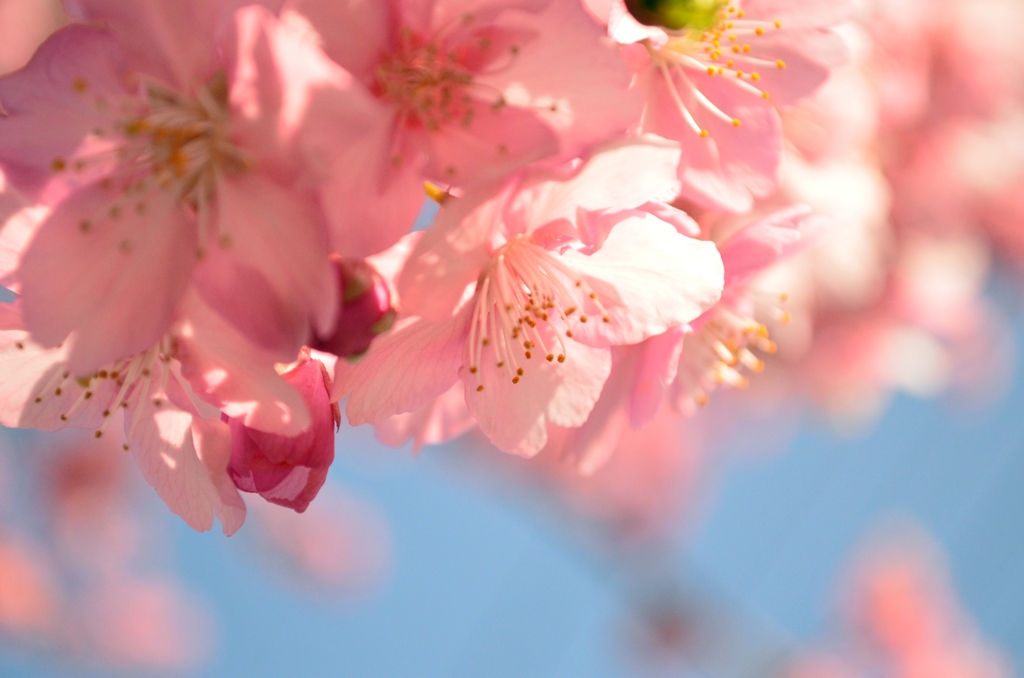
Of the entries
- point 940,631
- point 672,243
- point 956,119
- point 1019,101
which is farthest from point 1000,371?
point 672,243

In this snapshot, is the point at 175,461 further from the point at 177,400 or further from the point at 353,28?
the point at 353,28

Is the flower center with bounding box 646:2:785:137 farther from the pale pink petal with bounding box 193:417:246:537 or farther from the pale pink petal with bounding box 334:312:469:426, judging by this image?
the pale pink petal with bounding box 193:417:246:537

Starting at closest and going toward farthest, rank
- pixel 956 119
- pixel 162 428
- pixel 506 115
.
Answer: pixel 506 115 < pixel 162 428 < pixel 956 119

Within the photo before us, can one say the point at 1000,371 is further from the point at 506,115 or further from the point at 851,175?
the point at 506,115

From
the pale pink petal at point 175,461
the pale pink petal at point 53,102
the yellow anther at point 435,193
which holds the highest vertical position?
the pale pink petal at point 53,102

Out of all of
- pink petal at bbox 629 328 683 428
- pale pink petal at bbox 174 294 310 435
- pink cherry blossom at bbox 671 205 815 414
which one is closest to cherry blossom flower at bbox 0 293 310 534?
pale pink petal at bbox 174 294 310 435

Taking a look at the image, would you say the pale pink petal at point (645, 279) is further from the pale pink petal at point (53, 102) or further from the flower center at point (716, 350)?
the pale pink petal at point (53, 102)

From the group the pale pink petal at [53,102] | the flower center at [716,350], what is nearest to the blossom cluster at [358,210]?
the pale pink petal at [53,102]
